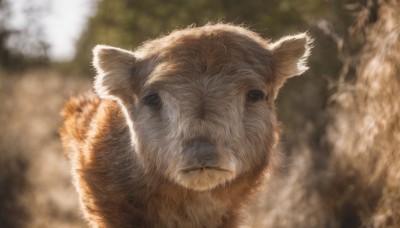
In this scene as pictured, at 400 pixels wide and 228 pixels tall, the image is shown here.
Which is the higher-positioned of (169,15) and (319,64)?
(169,15)

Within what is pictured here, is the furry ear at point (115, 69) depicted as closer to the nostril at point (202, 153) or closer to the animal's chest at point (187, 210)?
the animal's chest at point (187, 210)

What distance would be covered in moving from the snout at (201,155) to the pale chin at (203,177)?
0.04 metres

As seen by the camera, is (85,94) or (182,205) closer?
(182,205)

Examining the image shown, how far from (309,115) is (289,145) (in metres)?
0.64

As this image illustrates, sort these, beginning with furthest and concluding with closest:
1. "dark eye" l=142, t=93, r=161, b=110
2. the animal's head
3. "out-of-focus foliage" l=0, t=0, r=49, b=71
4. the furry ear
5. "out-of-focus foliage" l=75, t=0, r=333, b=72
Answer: "out-of-focus foliage" l=0, t=0, r=49, b=71 < "out-of-focus foliage" l=75, t=0, r=333, b=72 < the furry ear < "dark eye" l=142, t=93, r=161, b=110 < the animal's head

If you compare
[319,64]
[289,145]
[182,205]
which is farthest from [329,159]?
[182,205]

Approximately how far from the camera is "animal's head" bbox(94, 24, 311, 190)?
16.9 feet

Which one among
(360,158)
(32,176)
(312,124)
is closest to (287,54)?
(360,158)

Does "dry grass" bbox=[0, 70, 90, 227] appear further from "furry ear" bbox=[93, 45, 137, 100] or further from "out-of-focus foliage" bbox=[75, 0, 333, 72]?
"furry ear" bbox=[93, 45, 137, 100]

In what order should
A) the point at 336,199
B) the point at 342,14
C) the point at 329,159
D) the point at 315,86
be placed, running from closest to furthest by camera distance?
→ the point at 336,199 < the point at 329,159 < the point at 342,14 < the point at 315,86

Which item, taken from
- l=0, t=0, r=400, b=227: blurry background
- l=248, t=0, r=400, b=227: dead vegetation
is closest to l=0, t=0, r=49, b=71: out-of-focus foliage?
l=0, t=0, r=400, b=227: blurry background

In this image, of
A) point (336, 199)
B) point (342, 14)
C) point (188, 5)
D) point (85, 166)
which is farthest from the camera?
point (188, 5)

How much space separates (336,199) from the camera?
8.98m

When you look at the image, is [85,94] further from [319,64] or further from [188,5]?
[188,5]
